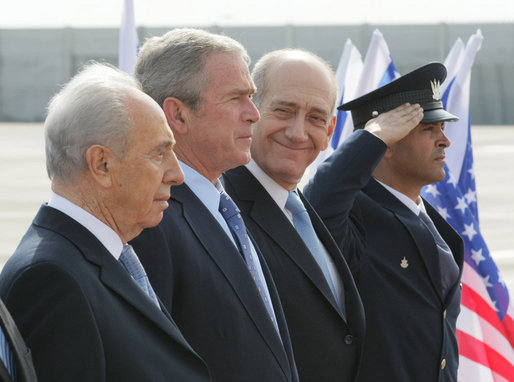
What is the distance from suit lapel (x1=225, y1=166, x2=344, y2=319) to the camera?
118 inches

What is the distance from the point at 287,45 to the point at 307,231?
3948 centimetres

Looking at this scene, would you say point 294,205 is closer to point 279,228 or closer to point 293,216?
point 293,216

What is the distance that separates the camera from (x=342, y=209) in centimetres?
332

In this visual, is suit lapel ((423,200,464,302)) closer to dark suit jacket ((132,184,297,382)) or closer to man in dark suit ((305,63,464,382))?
man in dark suit ((305,63,464,382))

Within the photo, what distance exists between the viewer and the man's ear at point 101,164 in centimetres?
213

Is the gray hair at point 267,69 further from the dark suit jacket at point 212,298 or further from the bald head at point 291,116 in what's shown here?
the dark suit jacket at point 212,298

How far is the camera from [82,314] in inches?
77.7

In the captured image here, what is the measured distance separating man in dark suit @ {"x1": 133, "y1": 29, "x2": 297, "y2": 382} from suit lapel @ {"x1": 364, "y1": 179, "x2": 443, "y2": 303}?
2.94ft

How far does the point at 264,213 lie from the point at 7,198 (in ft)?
48.6

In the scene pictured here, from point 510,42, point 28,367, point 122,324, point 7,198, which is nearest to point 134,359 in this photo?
point 122,324

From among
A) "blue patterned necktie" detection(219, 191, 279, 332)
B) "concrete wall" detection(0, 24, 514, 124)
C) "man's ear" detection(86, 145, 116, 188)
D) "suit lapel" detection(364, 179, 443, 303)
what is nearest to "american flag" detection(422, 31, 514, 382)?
"suit lapel" detection(364, 179, 443, 303)

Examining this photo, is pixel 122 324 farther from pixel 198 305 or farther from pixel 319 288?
pixel 319 288

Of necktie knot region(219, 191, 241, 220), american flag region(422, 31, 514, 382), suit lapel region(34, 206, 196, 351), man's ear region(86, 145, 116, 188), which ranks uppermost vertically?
man's ear region(86, 145, 116, 188)

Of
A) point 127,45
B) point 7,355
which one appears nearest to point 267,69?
point 7,355
